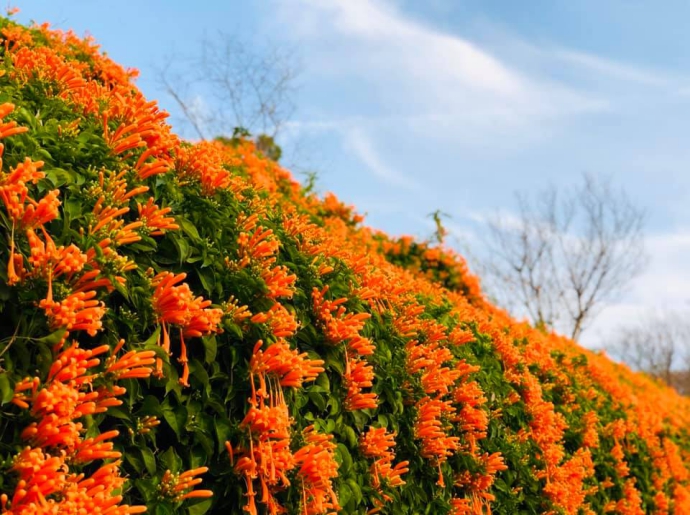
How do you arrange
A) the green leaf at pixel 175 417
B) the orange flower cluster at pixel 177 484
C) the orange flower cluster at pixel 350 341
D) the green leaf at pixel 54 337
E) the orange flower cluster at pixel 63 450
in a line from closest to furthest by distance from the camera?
the orange flower cluster at pixel 63 450 → the green leaf at pixel 54 337 → the orange flower cluster at pixel 177 484 → the green leaf at pixel 175 417 → the orange flower cluster at pixel 350 341

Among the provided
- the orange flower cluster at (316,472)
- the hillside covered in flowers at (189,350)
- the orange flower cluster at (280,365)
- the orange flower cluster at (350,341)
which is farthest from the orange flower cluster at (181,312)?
the orange flower cluster at (350,341)

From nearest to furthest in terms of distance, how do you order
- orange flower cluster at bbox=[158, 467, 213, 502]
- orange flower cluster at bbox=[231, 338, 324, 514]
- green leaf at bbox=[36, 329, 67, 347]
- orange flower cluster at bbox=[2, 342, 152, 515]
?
orange flower cluster at bbox=[2, 342, 152, 515]
green leaf at bbox=[36, 329, 67, 347]
orange flower cluster at bbox=[158, 467, 213, 502]
orange flower cluster at bbox=[231, 338, 324, 514]

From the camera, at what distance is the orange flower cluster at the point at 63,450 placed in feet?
5.20

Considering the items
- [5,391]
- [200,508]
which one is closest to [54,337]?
[5,391]

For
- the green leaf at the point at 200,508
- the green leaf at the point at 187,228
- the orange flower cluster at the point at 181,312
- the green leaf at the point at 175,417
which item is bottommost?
the green leaf at the point at 200,508

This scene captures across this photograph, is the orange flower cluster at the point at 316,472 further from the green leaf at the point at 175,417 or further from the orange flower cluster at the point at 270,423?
the green leaf at the point at 175,417

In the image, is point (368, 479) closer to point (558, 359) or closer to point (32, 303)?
point (32, 303)

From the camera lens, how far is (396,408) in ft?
10.4

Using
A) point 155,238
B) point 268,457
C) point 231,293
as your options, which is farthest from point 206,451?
point 155,238

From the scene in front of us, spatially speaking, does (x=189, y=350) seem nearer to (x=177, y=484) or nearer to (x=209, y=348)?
(x=209, y=348)

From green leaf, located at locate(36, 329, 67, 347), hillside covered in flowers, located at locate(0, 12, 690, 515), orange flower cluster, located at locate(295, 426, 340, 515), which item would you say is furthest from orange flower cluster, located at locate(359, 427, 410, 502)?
green leaf, located at locate(36, 329, 67, 347)

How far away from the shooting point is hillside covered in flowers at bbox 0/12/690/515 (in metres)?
1.78

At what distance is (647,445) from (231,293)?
646cm

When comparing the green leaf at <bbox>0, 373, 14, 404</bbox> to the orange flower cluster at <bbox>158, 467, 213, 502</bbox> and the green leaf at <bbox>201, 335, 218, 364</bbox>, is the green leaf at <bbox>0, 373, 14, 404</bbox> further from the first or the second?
the green leaf at <bbox>201, 335, 218, 364</bbox>
